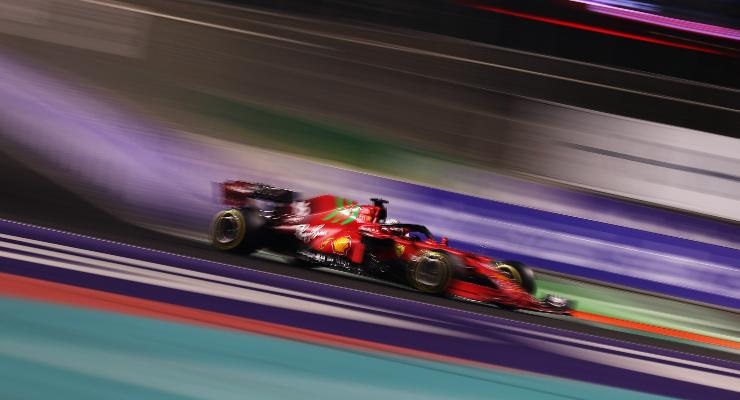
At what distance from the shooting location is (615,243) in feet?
30.1

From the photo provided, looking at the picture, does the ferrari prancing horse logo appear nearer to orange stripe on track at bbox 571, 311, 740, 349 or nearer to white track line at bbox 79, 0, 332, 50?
orange stripe on track at bbox 571, 311, 740, 349

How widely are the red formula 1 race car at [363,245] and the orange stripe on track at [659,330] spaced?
0.60 m

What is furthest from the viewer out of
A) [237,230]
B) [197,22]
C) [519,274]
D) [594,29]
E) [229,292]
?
[197,22]

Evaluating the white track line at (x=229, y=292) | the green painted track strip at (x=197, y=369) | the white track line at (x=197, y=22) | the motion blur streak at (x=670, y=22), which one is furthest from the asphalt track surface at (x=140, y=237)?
the motion blur streak at (x=670, y=22)

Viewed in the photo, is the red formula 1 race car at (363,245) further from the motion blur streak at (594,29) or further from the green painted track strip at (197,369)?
the motion blur streak at (594,29)

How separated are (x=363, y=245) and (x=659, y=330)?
2.82m

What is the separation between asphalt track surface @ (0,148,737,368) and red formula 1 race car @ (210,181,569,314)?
4.9 inches

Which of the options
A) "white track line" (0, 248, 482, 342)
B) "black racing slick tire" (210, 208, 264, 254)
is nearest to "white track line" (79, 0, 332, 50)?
"black racing slick tire" (210, 208, 264, 254)

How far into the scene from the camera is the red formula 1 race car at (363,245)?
7664mm

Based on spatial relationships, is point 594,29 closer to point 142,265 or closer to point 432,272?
point 432,272

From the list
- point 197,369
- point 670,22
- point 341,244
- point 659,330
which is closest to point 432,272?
point 341,244

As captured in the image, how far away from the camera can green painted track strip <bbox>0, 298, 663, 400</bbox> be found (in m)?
3.11

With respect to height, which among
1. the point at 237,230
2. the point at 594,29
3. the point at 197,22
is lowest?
the point at 237,230

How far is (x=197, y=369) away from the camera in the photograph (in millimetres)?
3480
